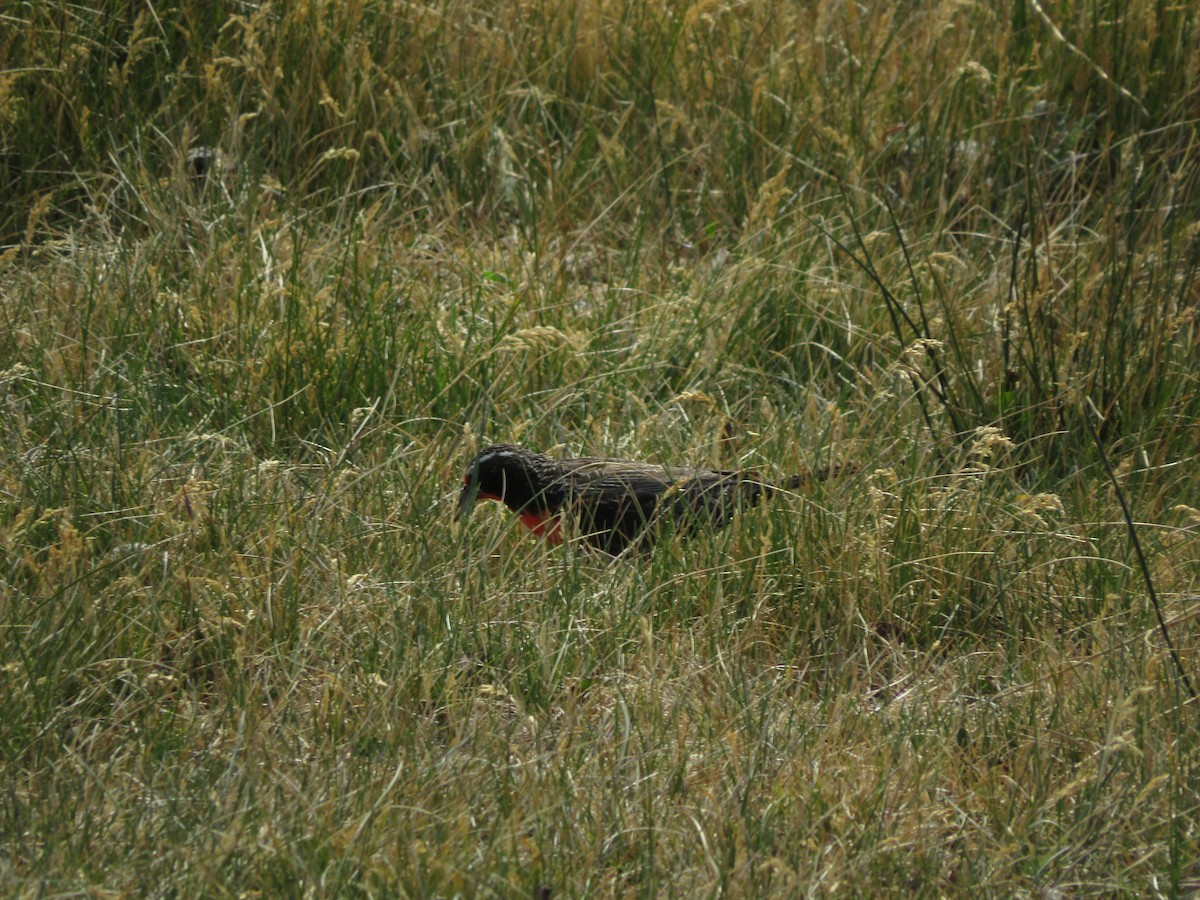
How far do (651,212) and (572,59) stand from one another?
2.90ft

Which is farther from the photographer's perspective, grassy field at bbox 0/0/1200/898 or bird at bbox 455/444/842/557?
bird at bbox 455/444/842/557

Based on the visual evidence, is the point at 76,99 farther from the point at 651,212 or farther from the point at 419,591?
the point at 419,591

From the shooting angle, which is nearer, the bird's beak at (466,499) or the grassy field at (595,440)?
the grassy field at (595,440)

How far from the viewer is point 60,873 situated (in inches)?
91.0

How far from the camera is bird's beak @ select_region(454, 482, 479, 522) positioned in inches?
137

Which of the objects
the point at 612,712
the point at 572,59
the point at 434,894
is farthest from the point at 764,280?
the point at 434,894

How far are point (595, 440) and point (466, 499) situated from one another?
62 cm

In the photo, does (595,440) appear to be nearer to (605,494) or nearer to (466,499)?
(605,494)

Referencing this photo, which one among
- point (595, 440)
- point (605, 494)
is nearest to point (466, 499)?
point (605, 494)

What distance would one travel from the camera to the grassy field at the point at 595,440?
2.56 m

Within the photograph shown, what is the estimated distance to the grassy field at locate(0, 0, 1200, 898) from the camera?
8.40 ft

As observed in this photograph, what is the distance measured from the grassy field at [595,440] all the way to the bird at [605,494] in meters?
0.08

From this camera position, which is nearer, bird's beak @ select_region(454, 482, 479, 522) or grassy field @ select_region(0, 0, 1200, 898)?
grassy field @ select_region(0, 0, 1200, 898)

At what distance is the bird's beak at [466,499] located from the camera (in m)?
3.49
